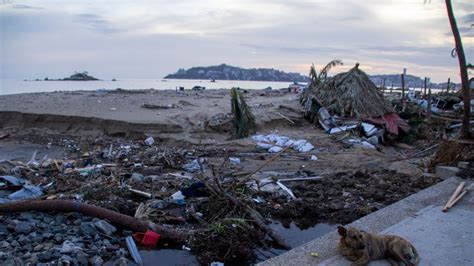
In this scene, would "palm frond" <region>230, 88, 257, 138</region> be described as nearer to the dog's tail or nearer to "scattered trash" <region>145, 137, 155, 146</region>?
"scattered trash" <region>145, 137, 155, 146</region>

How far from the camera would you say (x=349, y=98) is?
17.7 metres

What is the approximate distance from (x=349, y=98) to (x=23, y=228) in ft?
46.7

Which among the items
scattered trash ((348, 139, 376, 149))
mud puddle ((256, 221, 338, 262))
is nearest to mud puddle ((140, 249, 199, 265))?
mud puddle ((256, 221, 338, 262))

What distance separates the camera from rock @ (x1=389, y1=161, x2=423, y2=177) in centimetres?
980

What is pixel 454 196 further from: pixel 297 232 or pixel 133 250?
pixel 133 250

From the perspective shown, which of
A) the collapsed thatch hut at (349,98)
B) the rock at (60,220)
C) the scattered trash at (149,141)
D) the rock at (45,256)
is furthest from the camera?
the collapsed thatch hut at (349,98)

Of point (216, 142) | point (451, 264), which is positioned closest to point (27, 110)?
point (216, 142)

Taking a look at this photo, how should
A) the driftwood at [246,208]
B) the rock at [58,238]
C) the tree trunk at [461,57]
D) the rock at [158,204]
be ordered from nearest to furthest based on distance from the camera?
1. the rock at [58,238]
2. the driftwood at [246,208]
3. the rock at [158,204]
4. the tree trunk at [461,57]

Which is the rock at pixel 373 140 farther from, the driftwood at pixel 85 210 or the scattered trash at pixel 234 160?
the driftwood at pixel 85 210

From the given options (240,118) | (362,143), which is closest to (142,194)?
(240,118)

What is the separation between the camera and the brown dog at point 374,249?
13.1 feet

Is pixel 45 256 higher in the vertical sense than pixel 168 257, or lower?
higher

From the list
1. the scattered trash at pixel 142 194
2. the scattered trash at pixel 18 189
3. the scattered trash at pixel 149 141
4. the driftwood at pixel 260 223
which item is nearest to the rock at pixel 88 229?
the scattered trash at pixel 142 194

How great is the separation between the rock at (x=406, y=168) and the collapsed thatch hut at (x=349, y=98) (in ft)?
19.6
